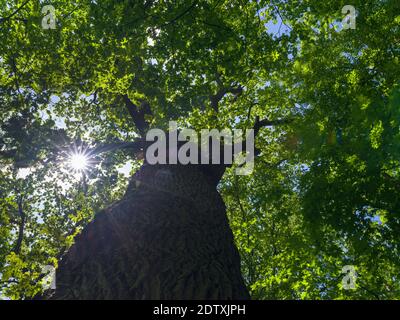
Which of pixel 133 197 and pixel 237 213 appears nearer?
pixel 133 197

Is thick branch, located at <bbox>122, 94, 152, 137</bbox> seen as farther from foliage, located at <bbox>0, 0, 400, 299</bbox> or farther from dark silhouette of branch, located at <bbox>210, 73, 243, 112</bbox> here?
dark silhouette of branch, located at <bbox>210, 73, 243, 112</bbox>

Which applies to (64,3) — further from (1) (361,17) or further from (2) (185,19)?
(1) (361,17)

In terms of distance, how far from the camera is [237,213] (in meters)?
16.6

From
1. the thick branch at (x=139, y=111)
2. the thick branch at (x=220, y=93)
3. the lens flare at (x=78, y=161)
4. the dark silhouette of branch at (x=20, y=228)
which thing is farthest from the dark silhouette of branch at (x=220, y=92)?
the dark silhouette of branch at (x=20, y=228)

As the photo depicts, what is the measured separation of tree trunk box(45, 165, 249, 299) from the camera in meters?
3.56

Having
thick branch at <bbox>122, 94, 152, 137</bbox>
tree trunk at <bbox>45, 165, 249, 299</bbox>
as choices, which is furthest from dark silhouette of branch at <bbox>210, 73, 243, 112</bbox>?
tree trunk at <bbox>45, 165, 249, 299</bbox>

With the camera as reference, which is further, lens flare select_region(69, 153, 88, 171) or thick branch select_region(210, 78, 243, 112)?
lens flare select_region(69, 153, 88, 171)

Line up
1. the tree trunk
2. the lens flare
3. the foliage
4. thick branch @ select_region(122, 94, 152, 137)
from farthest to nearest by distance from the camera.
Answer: the lens flare
thick branch @ select_region(122, 94, 152, 137)
the foliage
the tree trunk

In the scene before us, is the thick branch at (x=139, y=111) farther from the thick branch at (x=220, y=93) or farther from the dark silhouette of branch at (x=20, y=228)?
the dark silhouette of branch at (x=20, y=228)

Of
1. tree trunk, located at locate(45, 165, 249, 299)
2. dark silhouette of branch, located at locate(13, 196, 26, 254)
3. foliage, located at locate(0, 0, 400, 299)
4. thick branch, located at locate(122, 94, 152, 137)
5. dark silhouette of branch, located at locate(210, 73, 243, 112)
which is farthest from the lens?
dark silhouette of branch, located at locate(13, 196, 26, 254)

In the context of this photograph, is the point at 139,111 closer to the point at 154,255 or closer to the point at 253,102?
the point at 253,102

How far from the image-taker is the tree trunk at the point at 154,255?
3562mm
